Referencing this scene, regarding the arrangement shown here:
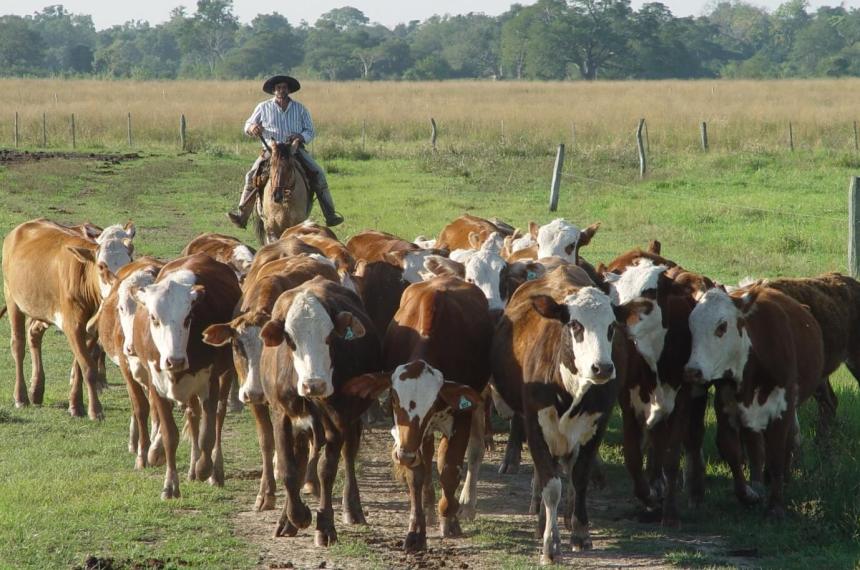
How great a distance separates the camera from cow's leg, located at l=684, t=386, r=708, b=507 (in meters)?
8.31

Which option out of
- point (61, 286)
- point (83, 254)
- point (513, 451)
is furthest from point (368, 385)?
point (61, 286)

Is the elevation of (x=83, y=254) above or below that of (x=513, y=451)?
above

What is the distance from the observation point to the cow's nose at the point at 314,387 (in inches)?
282

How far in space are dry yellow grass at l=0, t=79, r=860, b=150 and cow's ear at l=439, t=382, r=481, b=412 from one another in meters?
25.2

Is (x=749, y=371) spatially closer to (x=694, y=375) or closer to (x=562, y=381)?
(x=694, y=375)

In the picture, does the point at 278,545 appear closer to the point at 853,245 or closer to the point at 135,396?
the point at 135,396

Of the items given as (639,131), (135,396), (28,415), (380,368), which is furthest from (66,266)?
(639,131)

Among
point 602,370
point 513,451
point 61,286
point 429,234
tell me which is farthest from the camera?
point 429,234

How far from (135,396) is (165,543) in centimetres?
194

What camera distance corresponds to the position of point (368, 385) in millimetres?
7289

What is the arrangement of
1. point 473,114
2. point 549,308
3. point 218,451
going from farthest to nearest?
1. point 473,114
2. point 218,451
3. point 549,308

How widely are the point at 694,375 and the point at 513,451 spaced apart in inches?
76.9

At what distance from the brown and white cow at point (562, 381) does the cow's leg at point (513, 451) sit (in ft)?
4.51

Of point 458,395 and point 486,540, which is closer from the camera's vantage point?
point 458,395
